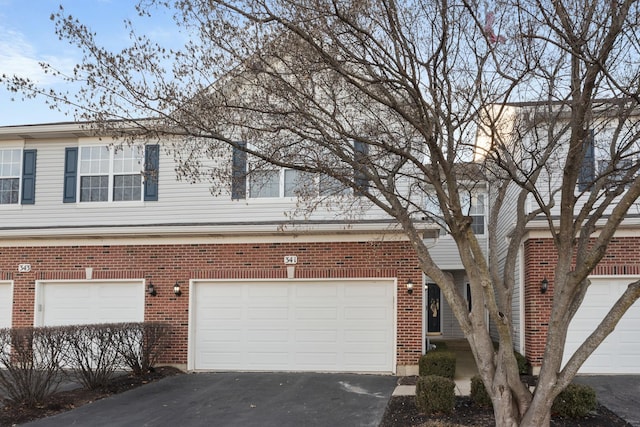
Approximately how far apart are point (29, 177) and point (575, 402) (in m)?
13.1

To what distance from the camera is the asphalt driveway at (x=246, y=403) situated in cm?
877

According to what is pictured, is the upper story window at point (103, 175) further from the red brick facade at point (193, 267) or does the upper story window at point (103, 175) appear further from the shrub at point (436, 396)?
the shrub at point (436, 396)

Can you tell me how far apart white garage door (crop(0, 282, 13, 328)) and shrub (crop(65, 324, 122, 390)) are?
3.63m

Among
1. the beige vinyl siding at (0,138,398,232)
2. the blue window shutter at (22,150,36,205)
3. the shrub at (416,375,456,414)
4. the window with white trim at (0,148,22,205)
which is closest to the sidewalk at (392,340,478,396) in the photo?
the shrub at (416,375,456,414)

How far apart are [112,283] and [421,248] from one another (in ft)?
28.4

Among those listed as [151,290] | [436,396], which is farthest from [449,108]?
[151,290]

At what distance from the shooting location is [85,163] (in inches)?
576

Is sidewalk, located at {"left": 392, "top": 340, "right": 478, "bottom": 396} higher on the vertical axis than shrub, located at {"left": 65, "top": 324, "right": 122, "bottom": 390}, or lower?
lower

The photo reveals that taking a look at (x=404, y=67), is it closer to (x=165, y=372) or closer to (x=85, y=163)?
(x=165, y=372)

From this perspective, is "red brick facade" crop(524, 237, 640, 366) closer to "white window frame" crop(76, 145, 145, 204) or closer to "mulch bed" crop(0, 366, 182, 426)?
"mulch bed" crop(0, 366, 182, 426)

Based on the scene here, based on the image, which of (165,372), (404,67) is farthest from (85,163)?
(404,67)

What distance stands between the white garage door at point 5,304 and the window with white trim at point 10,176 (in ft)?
7.12

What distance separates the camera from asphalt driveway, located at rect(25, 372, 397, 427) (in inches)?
345

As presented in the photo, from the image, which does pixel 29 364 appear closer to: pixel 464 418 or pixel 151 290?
pixel 151 290
